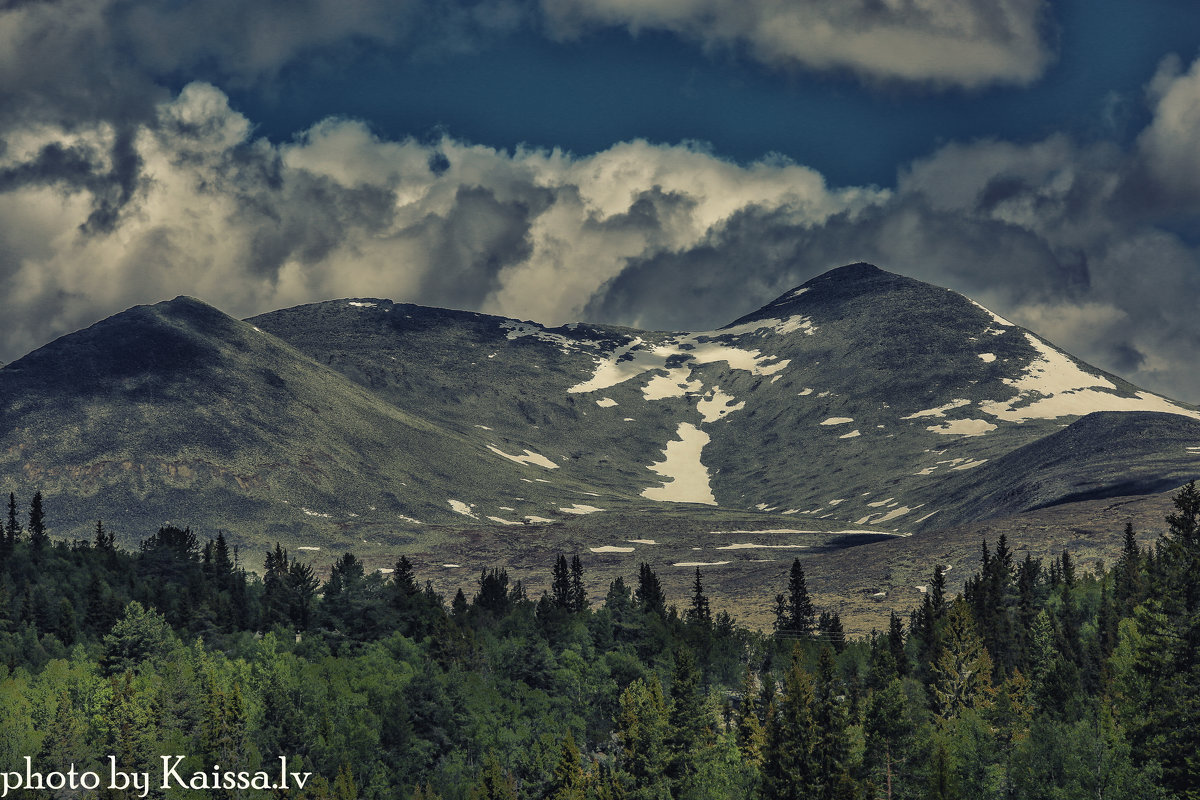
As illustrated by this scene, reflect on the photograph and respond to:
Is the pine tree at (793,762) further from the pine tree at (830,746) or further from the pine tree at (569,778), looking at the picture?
the pine tree at (569,778)

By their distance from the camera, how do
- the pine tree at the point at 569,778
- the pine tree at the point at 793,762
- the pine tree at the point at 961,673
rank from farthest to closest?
the pine tree at the point at 961,673 < the pine tree at the point at 569,778 < the pine tree at the point at 793,762

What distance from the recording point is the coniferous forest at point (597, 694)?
8550 cm

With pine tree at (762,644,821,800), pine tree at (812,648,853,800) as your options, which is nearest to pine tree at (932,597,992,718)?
pine tree at (812,648,853,800)

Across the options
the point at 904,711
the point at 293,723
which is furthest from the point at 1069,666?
the point at 293,723

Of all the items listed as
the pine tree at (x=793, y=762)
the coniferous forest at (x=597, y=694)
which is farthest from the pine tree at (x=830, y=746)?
the pine tree at (x=793, y=762)

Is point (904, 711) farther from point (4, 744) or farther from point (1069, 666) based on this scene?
point (4, 744)

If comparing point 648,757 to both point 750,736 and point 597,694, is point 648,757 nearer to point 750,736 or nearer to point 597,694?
point 750,736

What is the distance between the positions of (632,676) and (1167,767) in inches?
3195

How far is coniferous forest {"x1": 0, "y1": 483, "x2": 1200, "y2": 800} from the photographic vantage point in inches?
3366

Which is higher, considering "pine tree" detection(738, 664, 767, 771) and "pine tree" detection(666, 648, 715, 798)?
"pine tree" detection(666, 648, 715, 798)

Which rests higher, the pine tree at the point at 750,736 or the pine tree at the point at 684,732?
the pine tree at the point at 684,732

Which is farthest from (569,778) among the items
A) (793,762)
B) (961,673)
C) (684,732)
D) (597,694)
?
(597,694)

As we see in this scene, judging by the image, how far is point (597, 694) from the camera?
145 m

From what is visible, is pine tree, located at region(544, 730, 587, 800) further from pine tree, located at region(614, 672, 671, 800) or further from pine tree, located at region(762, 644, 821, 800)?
pine tree, located at region(762, 644, 821, 800)
